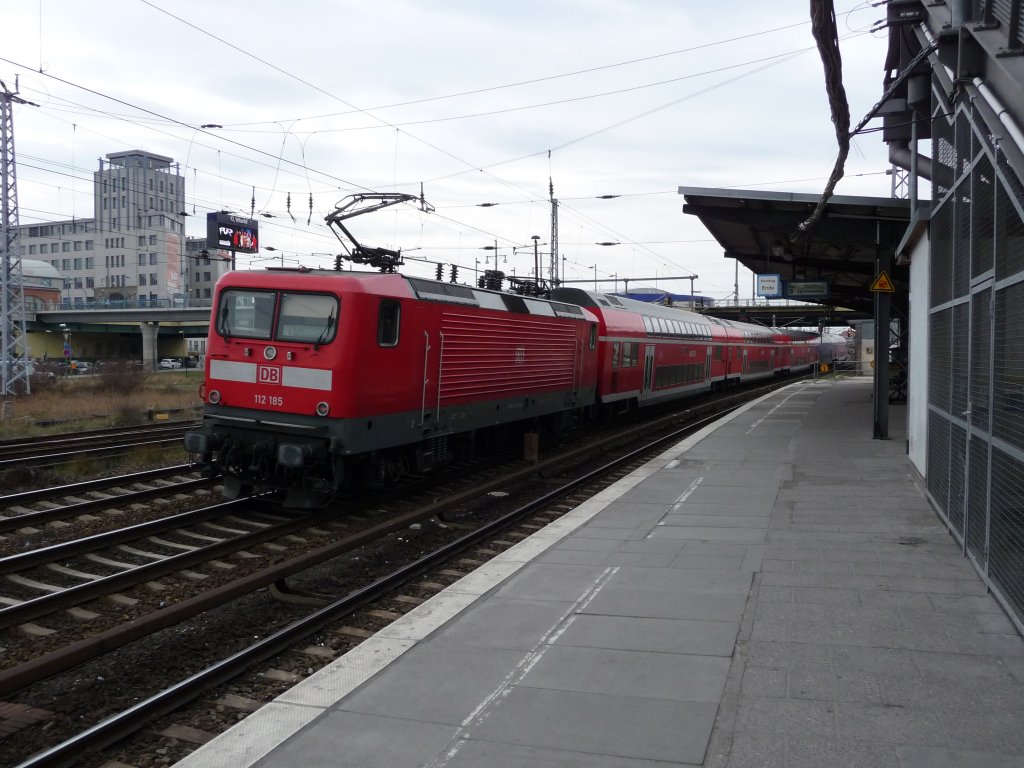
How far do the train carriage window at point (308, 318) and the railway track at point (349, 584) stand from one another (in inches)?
88.5

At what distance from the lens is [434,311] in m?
10.7

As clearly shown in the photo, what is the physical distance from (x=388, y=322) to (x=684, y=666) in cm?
601

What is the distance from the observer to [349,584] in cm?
773

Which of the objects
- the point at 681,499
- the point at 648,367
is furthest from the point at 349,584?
the point at 648,367

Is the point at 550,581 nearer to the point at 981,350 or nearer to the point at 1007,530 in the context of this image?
the point at 1007,530

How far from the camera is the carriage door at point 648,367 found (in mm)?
21734

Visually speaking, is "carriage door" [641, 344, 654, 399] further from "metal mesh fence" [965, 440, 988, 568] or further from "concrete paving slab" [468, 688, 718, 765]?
"concrete paving slab" [468, 688, 718, 765]

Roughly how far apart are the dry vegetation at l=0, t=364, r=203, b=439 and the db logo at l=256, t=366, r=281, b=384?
37.2 ft

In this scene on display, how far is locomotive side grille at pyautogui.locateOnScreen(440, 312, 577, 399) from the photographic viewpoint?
1138cm

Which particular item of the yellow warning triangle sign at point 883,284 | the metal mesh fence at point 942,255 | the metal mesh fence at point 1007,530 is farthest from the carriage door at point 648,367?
the metal mesh fence at point 1007,530

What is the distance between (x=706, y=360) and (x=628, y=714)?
25948mm

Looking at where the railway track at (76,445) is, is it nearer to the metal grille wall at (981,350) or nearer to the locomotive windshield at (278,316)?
the locomotive windshield at (278,316)

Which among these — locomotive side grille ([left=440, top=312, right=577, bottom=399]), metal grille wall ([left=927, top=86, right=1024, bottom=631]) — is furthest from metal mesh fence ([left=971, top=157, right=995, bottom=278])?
locomotive side grille ([left=440, top=312, right=577, bottom=399])

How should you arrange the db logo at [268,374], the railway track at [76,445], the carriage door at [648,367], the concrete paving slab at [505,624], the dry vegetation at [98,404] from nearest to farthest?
the concrete paving slab at [505,624] → the db logo at [268,374] → the railway track at [76,445] → the dry vegetation at [98,404] → the carriage door at [648,367]
